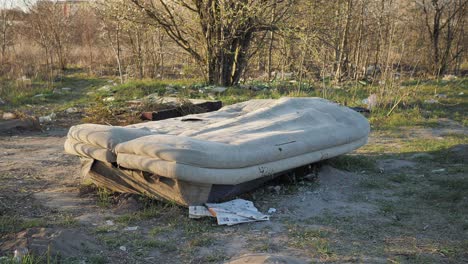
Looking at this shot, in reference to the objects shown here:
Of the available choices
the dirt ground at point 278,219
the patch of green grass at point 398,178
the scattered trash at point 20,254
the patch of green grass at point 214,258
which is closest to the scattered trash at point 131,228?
the dirt ground at point 278,219

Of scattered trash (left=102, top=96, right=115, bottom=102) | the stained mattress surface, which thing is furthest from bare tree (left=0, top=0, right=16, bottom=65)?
the stained mattress surface

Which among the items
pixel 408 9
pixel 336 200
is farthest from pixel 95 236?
pixel 408 9

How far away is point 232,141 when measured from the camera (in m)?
4.07

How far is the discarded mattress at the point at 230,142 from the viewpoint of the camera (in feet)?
12.3

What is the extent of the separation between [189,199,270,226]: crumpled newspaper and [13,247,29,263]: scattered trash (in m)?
1.34

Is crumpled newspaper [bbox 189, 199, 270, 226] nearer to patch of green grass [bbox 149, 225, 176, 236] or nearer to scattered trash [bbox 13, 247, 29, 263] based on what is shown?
patch of green grass [bbox 149, 225, 176, 236]

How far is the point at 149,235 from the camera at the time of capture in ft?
11.4

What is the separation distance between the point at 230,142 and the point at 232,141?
2 centimetres

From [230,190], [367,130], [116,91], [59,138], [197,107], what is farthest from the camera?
[116,91]

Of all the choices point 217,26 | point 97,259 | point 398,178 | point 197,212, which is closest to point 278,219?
point 197,212

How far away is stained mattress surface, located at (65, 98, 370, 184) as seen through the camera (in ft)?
12.3

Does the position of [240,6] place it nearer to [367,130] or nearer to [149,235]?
[367,130]

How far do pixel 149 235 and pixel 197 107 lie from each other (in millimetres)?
4410

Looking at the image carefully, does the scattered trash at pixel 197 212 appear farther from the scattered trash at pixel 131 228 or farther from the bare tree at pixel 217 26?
the bare tree at pixel 217 26
